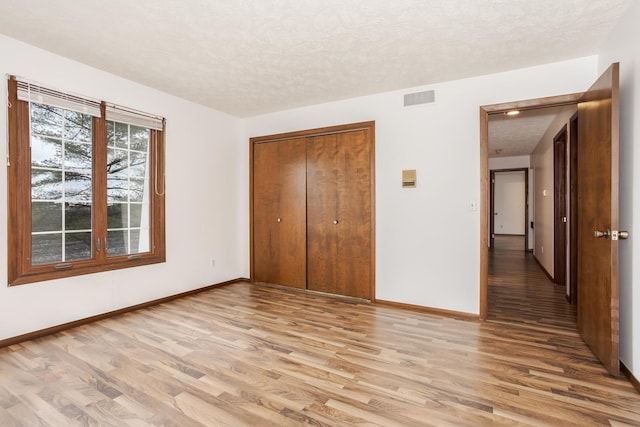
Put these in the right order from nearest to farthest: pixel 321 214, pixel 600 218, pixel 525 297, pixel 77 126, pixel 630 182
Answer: pixel 630 182 → pixel 600 218 → pixel 77 126 → pixel 525 297 → pixel 321 214

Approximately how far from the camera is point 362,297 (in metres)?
4.08

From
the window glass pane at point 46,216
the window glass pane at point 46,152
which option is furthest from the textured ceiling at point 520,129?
the window glass pane at point 46,216

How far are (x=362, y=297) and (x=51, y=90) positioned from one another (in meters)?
4.00

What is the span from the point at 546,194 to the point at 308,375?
5758 mm

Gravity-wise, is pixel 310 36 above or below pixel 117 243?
above

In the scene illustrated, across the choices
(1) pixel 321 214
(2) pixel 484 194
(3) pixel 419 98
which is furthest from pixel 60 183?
(2) pixel 484 194

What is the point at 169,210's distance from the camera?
4055mm

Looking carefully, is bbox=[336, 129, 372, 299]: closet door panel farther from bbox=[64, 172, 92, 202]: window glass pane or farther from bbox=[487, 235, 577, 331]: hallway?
bbox=[64, 172, 92, 202]: window glass pane

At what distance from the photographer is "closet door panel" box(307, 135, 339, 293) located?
4.28 meters

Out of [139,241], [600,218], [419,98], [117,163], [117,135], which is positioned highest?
[419,98]

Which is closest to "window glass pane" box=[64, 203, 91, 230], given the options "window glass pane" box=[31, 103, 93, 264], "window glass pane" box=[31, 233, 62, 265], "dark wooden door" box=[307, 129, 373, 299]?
"window glass pane" box=[31, 103, 93, 264]

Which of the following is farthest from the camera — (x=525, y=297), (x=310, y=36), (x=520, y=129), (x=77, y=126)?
(x=520, y=129)

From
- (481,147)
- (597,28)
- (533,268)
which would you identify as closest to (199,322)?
(481,147)

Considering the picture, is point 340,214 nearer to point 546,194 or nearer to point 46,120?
point 46,120
